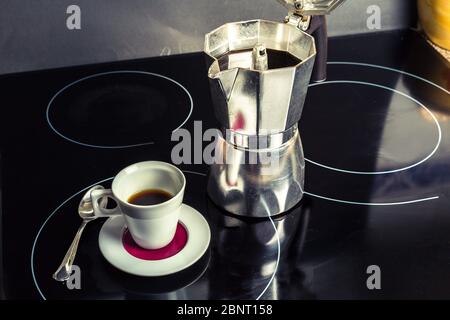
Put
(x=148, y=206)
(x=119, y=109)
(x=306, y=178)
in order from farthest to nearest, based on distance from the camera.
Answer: (x=119, y=109), (x=306, y=178), (x=148, y=206)

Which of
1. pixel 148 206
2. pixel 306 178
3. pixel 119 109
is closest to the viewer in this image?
pixel 148 206

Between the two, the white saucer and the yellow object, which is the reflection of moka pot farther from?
the yellow object

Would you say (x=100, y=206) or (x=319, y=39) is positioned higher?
(x=319, y=39)

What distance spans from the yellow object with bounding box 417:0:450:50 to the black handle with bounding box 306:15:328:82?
8.9 inches

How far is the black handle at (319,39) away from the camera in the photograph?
0.83 meters

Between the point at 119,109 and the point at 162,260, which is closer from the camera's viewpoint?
the point at 162,260

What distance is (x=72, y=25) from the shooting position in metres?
0.99

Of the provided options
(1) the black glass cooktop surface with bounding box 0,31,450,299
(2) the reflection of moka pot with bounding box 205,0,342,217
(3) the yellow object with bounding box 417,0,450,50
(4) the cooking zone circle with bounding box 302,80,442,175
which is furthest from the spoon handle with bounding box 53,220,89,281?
(3) the yellow object with bounding box 417,0,450,50

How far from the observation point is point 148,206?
2.15 ft

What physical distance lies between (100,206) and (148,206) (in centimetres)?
9

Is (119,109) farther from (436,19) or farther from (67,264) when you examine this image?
(436,19)

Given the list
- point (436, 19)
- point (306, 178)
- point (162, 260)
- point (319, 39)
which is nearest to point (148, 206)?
point (162, 260)
